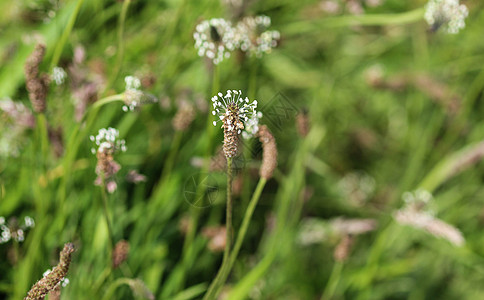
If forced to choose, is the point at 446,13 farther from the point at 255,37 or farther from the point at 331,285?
the point at 331,285

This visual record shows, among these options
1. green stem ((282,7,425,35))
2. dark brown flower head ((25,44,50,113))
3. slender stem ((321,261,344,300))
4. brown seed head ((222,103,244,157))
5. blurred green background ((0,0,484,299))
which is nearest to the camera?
brown seed head ((222,103,244,157))

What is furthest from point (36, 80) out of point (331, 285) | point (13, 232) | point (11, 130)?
point (331, 285)

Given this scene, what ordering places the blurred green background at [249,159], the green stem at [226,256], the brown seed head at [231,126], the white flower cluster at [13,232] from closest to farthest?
the brown seed head at [231,126] → the green stem at [226,256] → the white flower cluster at [13,232] → the blurred green background at [249,159]

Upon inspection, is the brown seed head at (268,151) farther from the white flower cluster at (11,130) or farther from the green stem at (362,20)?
the green stem at (362,20)

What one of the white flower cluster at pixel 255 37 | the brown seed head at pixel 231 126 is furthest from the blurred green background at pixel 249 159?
the brown seed head at pixel 231 126

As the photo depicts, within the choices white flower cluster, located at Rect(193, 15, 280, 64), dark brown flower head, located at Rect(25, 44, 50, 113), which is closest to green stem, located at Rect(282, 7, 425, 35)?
white flower cluster, located at Rect(193, 15, 280, 64)

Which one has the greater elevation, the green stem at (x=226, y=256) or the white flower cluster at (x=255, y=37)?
the white flower cluster at (x=255, y=37)

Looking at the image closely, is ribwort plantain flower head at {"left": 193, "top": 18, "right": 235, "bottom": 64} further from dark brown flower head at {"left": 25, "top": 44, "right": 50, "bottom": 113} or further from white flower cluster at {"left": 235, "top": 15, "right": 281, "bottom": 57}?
dark brown flower head at {"left": 25, "top": 44, "right": 50, "bottom": 113}
